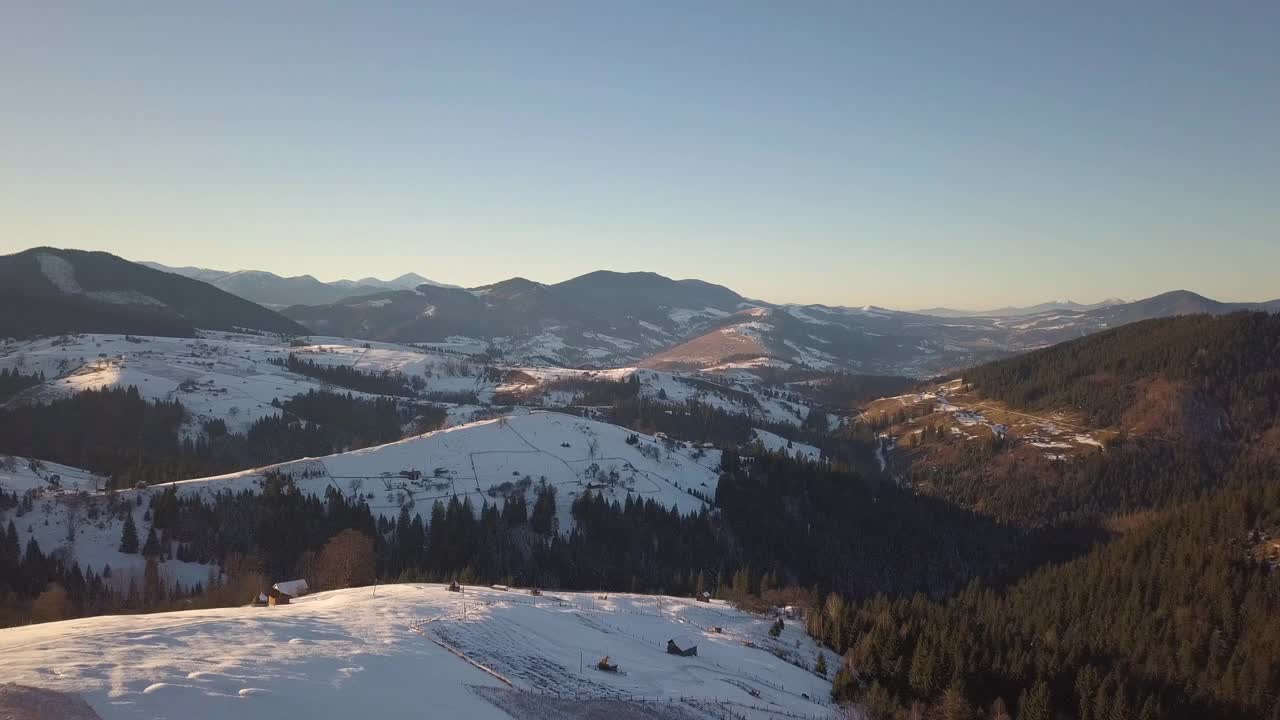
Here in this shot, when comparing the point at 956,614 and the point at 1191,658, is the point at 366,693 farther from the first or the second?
the point at 1191,658

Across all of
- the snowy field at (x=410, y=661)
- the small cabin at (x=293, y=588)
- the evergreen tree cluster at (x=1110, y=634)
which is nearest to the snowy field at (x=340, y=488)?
the small cabin at (x=293, y=588)

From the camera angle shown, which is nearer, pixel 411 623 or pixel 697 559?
pixel 411 623

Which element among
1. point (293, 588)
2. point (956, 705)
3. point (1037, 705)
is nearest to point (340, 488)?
point (293, 588)

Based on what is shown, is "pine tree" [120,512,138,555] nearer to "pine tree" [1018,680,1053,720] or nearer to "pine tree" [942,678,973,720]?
"pine tree" [942,678,973,720]

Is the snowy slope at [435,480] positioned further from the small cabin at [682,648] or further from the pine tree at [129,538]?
the small cabin at [682,648]

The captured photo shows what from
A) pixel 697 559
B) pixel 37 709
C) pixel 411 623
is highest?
pixel 37 709

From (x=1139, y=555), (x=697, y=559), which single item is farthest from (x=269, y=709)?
(x=1139, y=555)

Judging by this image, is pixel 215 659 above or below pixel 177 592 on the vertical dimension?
above

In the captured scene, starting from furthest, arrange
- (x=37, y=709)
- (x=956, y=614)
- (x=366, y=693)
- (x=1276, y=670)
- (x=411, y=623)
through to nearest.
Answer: (x=956, y=614) < (x=1276, y=670) < (x=411, y=623) < (x=366, y=693) < (x=37, y=709)

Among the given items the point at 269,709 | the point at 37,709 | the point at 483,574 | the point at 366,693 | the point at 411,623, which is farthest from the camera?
the point at 483,574
